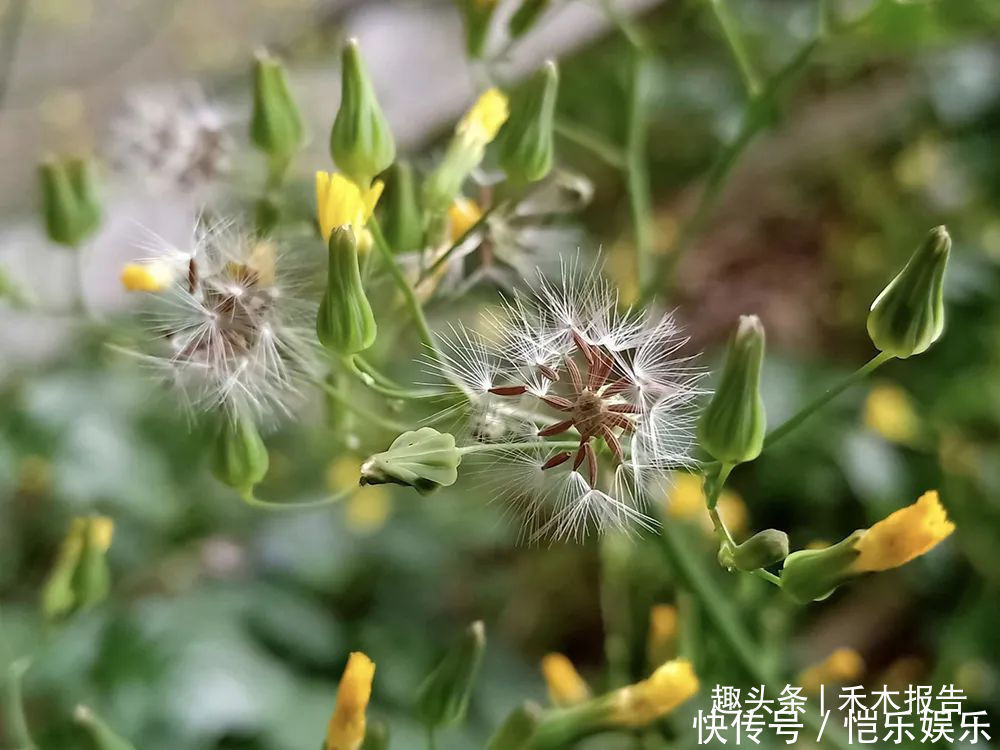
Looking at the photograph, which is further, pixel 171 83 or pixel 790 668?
pixel 171 83

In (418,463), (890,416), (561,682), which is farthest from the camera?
(890,416)

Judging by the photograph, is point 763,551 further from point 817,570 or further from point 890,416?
point 890,416

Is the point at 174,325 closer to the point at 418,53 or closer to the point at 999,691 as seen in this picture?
the point at 999,691

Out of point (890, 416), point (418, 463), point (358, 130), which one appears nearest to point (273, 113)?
point (358, 130)

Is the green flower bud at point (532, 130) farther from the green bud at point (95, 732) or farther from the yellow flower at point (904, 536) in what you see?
the green bud at point (95, 732)

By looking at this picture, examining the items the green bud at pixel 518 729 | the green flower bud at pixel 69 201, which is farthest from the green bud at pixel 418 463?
the green flower bud at pixel 69 201

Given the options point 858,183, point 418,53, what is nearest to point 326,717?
point 418,53

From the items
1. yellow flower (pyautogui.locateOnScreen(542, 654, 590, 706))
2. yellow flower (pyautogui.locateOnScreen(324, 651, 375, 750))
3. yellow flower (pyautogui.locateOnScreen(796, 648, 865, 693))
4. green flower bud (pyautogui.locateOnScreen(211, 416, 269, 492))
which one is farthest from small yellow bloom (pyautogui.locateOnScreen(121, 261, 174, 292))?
yellow flower (pyautogui.locateOnScreen(796, 648, 865, 693))
